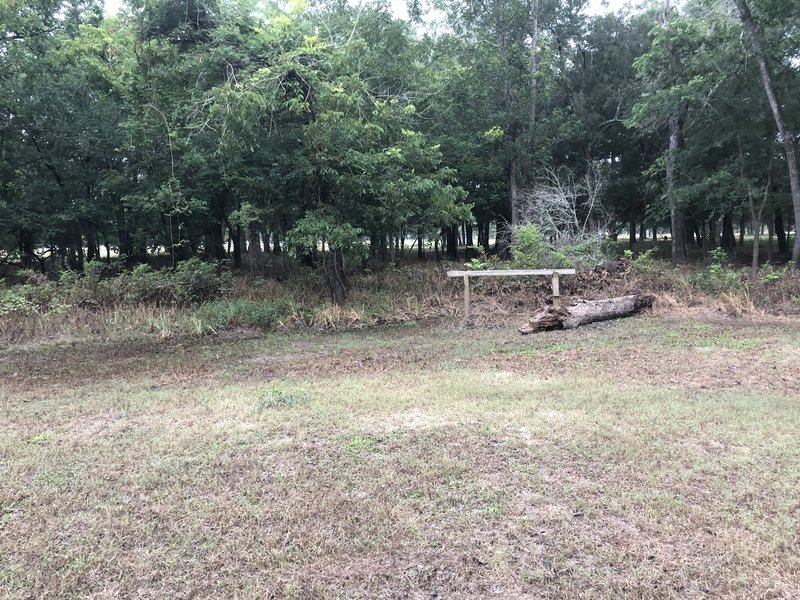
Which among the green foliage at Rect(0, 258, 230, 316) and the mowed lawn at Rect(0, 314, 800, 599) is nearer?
the mowed lawn at Rect(0, 314, 800, 599)

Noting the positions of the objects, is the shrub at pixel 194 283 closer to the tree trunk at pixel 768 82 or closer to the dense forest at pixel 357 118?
the dense forest at pixel 357 118

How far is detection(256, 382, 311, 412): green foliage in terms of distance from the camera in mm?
4520

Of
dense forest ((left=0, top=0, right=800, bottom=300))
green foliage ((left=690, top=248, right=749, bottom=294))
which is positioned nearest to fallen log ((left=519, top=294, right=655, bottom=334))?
green foliage ((left=690, top=248, right=749, bottom=294))

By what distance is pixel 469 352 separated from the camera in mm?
7434

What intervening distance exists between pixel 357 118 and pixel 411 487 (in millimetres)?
8626

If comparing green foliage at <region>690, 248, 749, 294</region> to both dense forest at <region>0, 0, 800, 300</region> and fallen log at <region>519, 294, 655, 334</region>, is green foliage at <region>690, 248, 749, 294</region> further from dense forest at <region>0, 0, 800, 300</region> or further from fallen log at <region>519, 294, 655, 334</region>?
dense forest at <region>0, 0, 800, 300</region>

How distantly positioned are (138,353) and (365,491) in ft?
21.0

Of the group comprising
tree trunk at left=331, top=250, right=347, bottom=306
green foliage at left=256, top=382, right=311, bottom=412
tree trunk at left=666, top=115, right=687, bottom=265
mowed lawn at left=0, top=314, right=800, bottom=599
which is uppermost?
tree trunk at left=666, top=115, right=687, bottom=265

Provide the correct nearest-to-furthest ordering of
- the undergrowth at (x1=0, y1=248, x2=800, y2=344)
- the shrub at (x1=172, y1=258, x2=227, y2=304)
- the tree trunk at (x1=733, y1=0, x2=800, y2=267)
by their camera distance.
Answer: the undergrowth at (x1=0, y1=248, x2=800, y2=344) < the shrub at (x1=172, y1=258, x2=227, y2=304) < the tree trunk at (x1=733, y1=0, x2=800, y2=267)

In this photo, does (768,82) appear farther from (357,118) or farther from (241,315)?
(241,315)

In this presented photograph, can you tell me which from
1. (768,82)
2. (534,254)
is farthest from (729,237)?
(534,254)

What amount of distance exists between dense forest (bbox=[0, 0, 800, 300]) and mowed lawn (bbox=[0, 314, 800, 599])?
6.27 meters

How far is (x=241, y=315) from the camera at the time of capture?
1028 centimetres

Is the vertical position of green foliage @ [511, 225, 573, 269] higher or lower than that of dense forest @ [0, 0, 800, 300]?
lower
